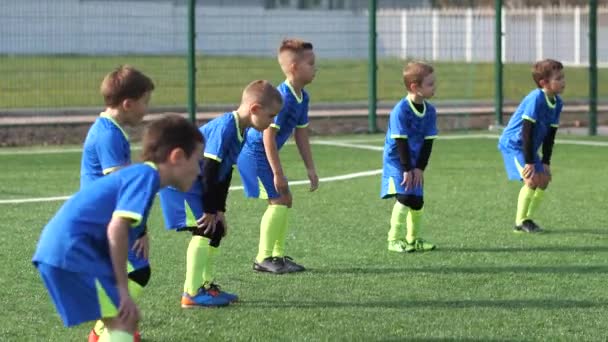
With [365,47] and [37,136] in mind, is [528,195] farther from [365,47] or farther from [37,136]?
[365,47]

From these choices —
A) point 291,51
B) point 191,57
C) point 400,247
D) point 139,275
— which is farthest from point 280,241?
point 191,57

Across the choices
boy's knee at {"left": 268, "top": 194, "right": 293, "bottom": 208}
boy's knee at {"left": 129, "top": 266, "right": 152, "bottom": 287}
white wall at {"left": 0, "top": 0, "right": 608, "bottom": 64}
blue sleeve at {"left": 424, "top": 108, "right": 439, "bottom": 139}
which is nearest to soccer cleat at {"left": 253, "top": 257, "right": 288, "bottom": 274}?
boy's knee at {"left": 268, "top": 194, "right": 293, "bottom": 208}

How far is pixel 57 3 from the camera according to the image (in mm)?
19500

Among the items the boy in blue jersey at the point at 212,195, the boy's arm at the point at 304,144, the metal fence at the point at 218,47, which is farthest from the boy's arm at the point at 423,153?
the metal fence at the point at 218,47

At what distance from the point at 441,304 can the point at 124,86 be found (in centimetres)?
235

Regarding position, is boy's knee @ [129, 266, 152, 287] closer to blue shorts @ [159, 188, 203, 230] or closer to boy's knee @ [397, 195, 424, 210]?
blue shorts @ [159, 188, 203, 230]

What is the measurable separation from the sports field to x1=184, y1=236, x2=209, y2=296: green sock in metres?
0.16

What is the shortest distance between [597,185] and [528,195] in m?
2.73

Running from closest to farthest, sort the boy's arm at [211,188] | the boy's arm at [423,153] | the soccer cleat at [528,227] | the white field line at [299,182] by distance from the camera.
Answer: the boy's arm at [211,188]
the boy's arm at [423,153]
the soccer cleat at [528,227]
the white field line at [299,182]

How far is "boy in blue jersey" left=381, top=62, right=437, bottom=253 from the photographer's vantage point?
29.6 ft

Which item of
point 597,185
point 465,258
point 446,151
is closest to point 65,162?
point 446,151

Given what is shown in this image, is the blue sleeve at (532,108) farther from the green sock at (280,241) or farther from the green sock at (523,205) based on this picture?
the green sock at (280,241)

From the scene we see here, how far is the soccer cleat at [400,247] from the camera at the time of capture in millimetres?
9055

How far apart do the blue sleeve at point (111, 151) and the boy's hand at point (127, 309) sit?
1.24 metres
